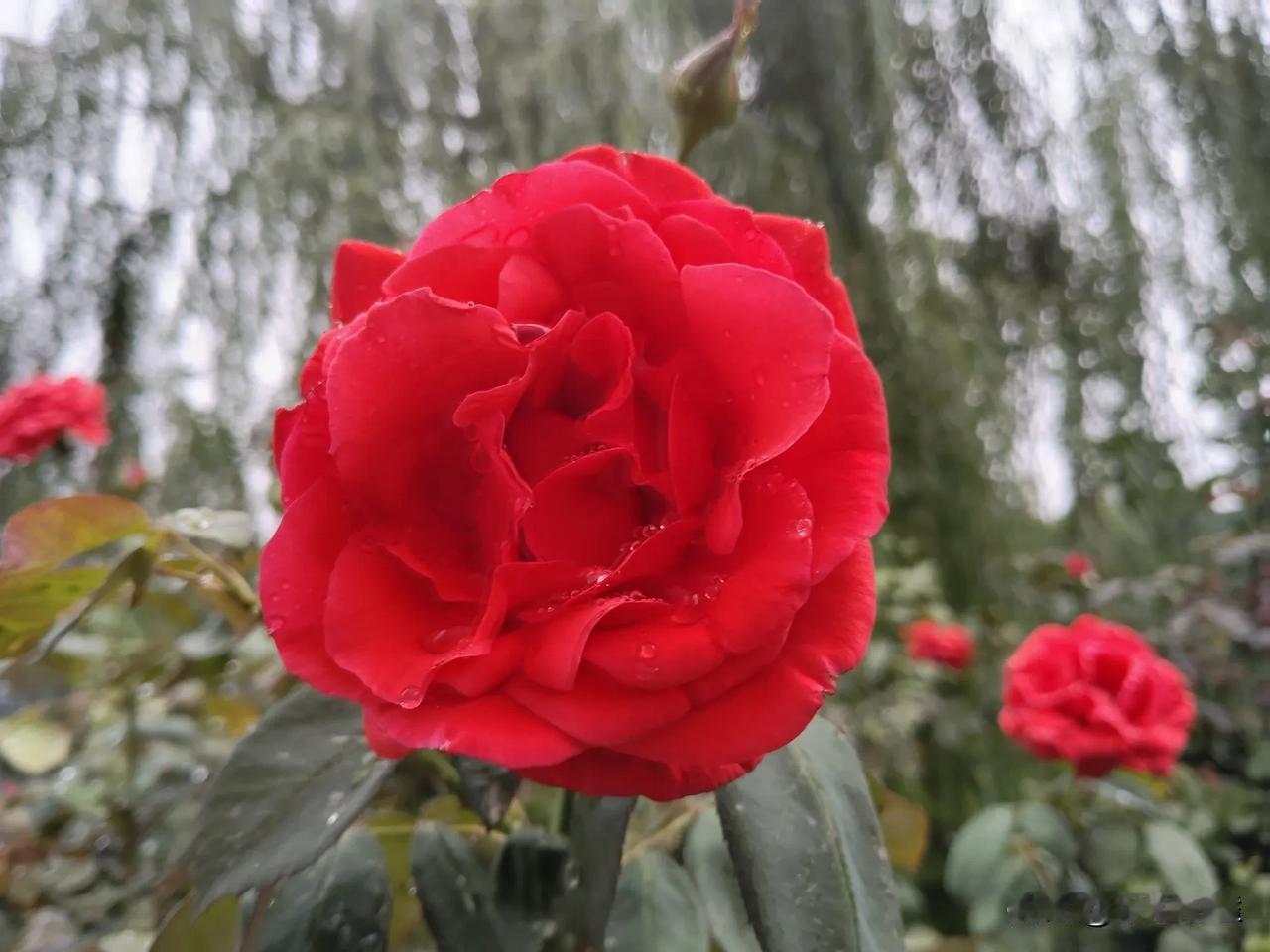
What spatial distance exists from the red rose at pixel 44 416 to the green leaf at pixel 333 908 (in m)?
0.75

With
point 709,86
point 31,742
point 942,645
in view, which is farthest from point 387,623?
point 942,645

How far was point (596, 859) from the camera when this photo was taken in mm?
319

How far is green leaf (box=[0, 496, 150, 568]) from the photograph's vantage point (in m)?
0.38

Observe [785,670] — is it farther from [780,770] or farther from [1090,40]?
[1090,40]

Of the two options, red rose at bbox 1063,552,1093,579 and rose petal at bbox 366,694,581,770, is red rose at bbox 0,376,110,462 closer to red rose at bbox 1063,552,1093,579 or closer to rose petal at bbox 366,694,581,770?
rose petal at bbox 366,694,581,770

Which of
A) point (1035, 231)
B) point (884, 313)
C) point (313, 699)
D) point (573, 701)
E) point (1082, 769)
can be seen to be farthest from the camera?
point (1035, 231)

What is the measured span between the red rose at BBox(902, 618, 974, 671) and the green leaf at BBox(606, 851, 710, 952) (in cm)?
100

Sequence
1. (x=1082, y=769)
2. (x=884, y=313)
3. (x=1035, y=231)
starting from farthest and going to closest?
1. (x=1035, y=231)
2. (x=884, y=313)
3. (x=1082, y=769)

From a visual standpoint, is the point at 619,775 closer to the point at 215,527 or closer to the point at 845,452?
the point at 845,452

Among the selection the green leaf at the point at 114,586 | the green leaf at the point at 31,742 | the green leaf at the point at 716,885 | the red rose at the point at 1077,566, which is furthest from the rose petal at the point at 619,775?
the red rose at the point at 1077,566

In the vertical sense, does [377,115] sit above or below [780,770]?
above

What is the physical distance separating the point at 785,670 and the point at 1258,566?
1.28 m

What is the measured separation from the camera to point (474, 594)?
0.94 feet

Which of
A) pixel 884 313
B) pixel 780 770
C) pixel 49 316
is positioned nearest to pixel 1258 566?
pixel 884 313
